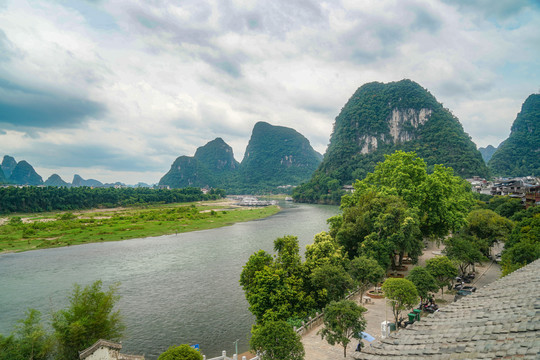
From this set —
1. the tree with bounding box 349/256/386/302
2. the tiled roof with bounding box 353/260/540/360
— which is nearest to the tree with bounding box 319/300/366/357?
the tree with bounding box 349/256/386/302

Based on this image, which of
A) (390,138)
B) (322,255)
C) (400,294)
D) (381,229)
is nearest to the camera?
(400,294)

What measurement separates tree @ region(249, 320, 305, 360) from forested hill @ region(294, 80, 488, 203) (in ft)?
337

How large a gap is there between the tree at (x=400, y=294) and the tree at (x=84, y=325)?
14.6 m

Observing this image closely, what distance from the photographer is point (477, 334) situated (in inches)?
180

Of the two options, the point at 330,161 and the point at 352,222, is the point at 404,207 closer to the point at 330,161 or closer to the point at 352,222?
the point at 352,222

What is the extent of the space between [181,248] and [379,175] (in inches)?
1134

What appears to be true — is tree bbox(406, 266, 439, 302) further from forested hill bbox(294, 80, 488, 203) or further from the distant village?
forested hill bbox(294, 80, 488, 203)

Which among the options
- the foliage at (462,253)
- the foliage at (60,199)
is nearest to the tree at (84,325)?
the foliage at (462,253)

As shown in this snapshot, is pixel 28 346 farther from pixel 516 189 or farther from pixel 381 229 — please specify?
pixel 516 189

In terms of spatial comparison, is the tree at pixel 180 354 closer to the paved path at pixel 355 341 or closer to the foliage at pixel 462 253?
the paved path at pixel 355 341

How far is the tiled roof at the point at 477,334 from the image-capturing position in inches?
154

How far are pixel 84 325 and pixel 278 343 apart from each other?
959cm

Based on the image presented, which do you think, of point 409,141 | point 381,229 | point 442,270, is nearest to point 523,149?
point 409,141

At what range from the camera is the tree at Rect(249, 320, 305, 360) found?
38.8ft
